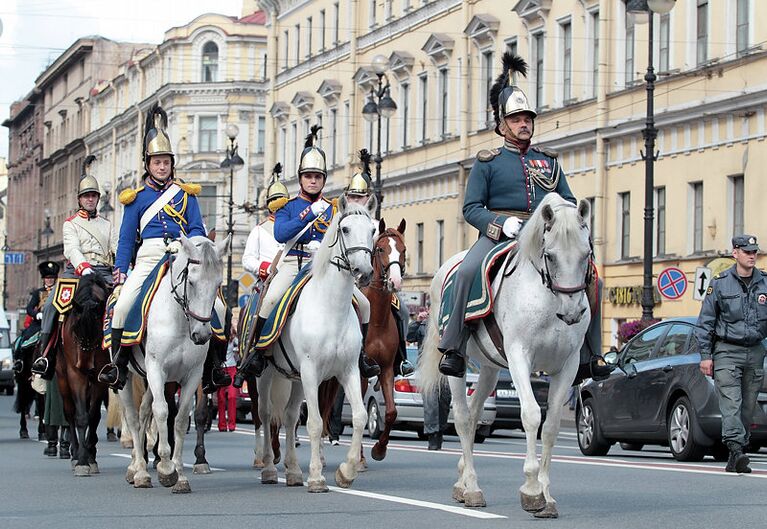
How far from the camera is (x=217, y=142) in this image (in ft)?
335

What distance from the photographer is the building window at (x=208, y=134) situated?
102 meters

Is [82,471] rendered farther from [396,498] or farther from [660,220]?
[660,220]

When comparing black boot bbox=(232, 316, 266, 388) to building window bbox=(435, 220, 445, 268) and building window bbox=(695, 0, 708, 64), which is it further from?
building window bbox=(435, 220, 445, 268)

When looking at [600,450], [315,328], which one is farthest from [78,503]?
[600,450]

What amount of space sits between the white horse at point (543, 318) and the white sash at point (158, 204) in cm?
407

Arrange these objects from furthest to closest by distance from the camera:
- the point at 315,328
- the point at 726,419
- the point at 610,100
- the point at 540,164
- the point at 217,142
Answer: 1. the point at 217,142
2. the point at 610,100
3. the point at 726,419
4. the point at 315,328
5. the point at 540,164

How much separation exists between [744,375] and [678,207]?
28.4 metres

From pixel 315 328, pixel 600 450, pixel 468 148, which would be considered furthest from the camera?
pixel 468 148

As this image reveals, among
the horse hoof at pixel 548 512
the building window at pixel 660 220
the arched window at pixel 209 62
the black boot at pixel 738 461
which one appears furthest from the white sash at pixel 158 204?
the arched window at pixel 209 62

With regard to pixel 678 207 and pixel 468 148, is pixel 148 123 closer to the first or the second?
pixel 678 207

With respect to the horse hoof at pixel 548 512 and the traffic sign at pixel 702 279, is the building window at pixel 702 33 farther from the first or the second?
the horse hoof at pixel 548 512

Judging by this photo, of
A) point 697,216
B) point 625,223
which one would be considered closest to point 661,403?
point 697,216

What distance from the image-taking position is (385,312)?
63.7ft

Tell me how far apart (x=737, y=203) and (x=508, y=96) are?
3060 centimetres
